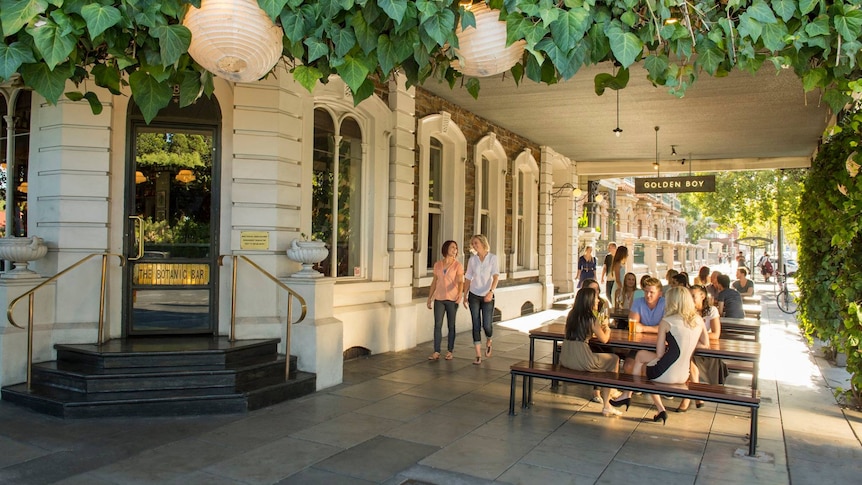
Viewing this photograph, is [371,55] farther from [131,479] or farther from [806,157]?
[806,157]

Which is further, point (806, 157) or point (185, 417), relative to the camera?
point (806, 157)

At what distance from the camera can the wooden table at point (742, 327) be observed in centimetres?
765

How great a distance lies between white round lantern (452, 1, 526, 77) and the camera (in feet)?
11.2

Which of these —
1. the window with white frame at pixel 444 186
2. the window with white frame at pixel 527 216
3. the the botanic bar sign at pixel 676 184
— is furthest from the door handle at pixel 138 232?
the the botanic bar sign at pixel 676 184

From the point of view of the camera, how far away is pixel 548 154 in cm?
1647

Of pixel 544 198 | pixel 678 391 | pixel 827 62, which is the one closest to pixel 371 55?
pixel 827 62

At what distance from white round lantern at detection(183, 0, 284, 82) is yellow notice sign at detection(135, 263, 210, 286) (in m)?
4.21

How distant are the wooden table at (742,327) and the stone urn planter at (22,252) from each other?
7779 millimetres

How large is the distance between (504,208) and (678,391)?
30.5 ft

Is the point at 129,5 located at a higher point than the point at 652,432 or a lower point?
higher

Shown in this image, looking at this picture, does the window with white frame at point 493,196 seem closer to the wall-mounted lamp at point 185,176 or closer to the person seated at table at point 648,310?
the person seated at table at point 648,310

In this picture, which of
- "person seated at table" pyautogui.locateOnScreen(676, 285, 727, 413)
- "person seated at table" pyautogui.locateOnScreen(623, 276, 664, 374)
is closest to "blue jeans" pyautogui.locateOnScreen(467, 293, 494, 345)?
"person seated at table" pyautogui.locateOnScreen(623, 276, 664, 374)

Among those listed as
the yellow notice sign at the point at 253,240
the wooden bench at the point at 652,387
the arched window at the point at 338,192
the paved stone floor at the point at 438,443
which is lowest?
the paved stone floor at the point at 438,443

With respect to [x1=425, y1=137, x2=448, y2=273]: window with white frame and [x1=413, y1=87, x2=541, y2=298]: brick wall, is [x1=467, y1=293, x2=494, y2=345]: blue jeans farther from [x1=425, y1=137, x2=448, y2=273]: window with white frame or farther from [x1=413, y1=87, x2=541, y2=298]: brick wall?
[x1=425, y1=137, x2=448, y2=273]: window with white frame
